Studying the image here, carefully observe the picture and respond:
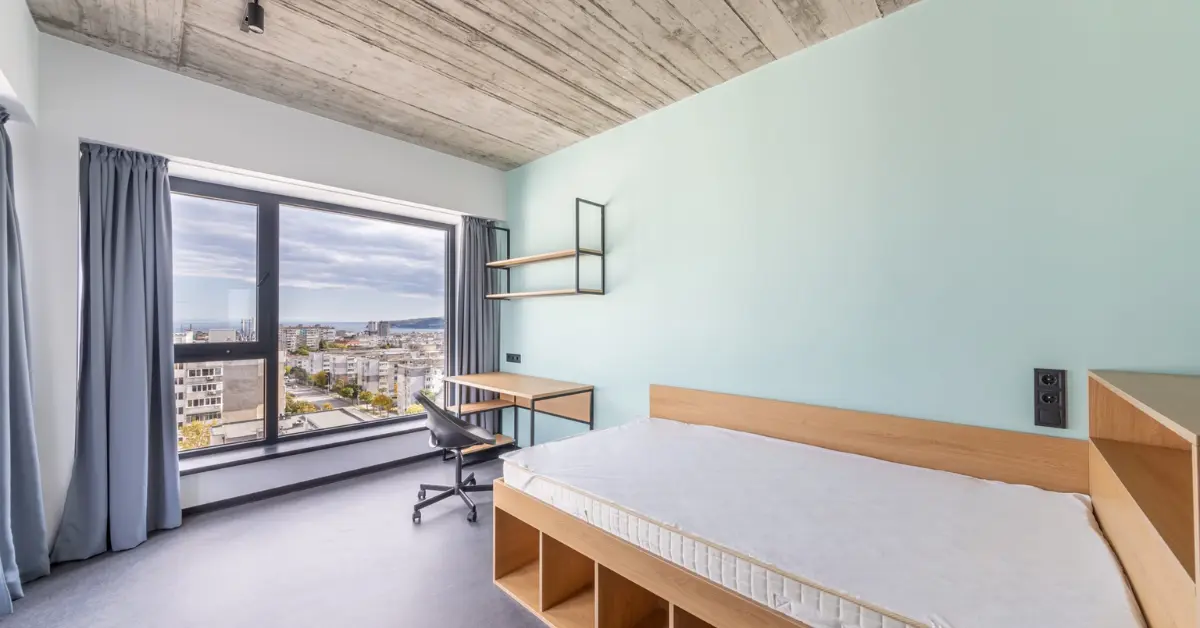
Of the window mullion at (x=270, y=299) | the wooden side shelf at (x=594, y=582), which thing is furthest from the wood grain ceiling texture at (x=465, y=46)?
the wooden side shelf at (x=594, y=582)

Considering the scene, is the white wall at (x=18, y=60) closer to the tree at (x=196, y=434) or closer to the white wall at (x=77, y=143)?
the white wall at (x=77, y=143)

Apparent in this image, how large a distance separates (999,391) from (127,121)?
413cm

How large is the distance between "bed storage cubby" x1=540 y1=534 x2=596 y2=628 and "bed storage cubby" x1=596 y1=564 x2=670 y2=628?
97mm

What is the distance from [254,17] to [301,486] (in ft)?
8.88

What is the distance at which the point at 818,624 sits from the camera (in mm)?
1029

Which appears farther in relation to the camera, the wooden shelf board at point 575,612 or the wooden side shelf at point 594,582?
the wooden shelf board at point 575,612

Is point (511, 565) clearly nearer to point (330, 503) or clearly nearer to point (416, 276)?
point (330, 503)

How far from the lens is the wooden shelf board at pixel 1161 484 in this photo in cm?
80

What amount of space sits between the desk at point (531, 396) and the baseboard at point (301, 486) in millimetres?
505

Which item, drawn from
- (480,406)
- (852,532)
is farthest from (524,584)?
(480,406)

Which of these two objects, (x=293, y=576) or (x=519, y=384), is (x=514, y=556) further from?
(x=519, y=384)

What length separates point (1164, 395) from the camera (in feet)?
3.31

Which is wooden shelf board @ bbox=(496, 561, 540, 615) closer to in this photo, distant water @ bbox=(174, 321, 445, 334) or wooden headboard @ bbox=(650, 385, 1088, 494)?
wooden headboard @ bbox=(650, 385, 1088, 494)

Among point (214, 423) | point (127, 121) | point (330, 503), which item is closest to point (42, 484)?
point (214, 423)
